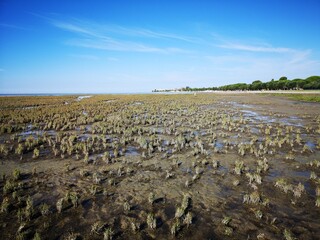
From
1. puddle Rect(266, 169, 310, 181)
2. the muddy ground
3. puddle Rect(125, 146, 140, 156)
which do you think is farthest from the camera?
puddle Rect(125, 146, 140, 156)

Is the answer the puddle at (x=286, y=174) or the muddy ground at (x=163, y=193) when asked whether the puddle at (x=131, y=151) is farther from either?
the puddle at (x=286, y=174)

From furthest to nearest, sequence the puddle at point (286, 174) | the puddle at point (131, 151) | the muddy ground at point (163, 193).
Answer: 1. the puddle at point (131, 151)
2. the puddle at point (286, 174)
3. the muddy ground at point (163, 193)

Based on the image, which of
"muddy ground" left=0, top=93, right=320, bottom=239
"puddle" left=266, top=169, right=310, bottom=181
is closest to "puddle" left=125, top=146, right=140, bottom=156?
"muddy ground" left=0, top=93, right=320, bottom=239

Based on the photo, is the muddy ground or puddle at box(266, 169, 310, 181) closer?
the muddy ground

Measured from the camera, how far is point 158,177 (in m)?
9.98

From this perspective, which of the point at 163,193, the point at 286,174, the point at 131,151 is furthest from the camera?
the point at 131,151

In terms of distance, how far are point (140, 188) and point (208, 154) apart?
5985 millimetres

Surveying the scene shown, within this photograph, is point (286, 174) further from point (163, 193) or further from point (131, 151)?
point (131, 151)

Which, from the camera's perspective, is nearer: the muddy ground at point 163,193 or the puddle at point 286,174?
the muddy ground at point 163,193

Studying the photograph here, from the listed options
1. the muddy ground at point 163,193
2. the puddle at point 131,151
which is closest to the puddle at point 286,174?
the muddy ground at point 163,193

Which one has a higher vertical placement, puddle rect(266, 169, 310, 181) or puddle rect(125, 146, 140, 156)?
puddle rect(125, 146, 140, 156)

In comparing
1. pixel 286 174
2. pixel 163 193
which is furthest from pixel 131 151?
pixel 286 174

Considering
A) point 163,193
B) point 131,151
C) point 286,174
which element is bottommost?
point 286,174

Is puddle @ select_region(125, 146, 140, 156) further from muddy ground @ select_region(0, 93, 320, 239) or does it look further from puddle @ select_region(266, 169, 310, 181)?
puddle @ select_region(266, 169, 310, 181)
